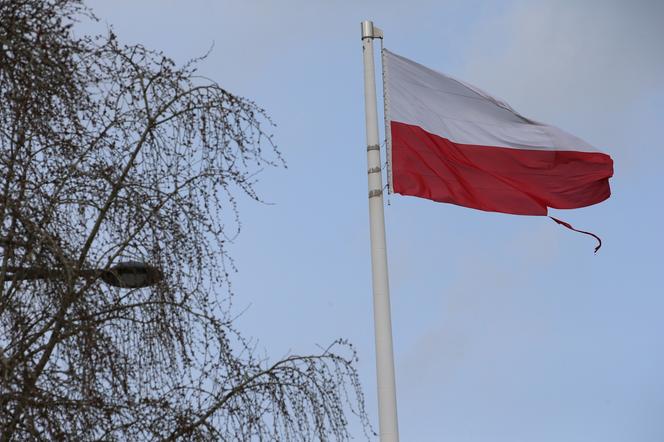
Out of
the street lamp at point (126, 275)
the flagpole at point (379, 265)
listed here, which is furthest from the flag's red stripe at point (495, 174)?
the street lamp at point (126, 275)

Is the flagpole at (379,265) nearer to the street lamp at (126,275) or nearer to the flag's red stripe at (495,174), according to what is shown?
the flag's red stripe at (495,174)

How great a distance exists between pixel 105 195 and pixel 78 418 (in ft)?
4.64

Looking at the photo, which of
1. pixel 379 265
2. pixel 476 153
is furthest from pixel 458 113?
pixel 379 265

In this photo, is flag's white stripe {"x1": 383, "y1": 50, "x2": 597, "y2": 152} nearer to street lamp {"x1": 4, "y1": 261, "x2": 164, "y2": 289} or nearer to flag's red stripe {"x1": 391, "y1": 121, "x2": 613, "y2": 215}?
flag's red stripe {"x1": 391, "y1": 121, "x2": 613, "y2": 215}

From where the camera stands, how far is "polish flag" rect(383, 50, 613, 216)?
10.7m

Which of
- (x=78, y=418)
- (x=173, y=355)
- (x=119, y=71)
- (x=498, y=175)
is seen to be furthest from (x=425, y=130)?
(x=78, y=418)

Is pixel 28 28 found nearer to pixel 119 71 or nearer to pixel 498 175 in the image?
pixel 119 71

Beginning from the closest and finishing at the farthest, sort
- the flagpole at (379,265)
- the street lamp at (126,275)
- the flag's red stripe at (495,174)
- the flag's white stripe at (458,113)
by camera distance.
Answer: the street lamp at (126,275) → the flagpole at (379,265) → the flag's red stripe at (495,174) → the flag's white stripe at (458,113)

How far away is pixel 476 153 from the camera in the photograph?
1140 centimetres

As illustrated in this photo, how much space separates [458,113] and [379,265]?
237cm

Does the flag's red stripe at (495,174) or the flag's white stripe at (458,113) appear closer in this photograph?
the flag's red stripe at (495,174)

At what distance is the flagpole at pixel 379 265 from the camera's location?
9.13 meters

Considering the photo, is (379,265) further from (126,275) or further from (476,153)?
(126,275)

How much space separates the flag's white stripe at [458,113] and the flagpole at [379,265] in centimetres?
27
